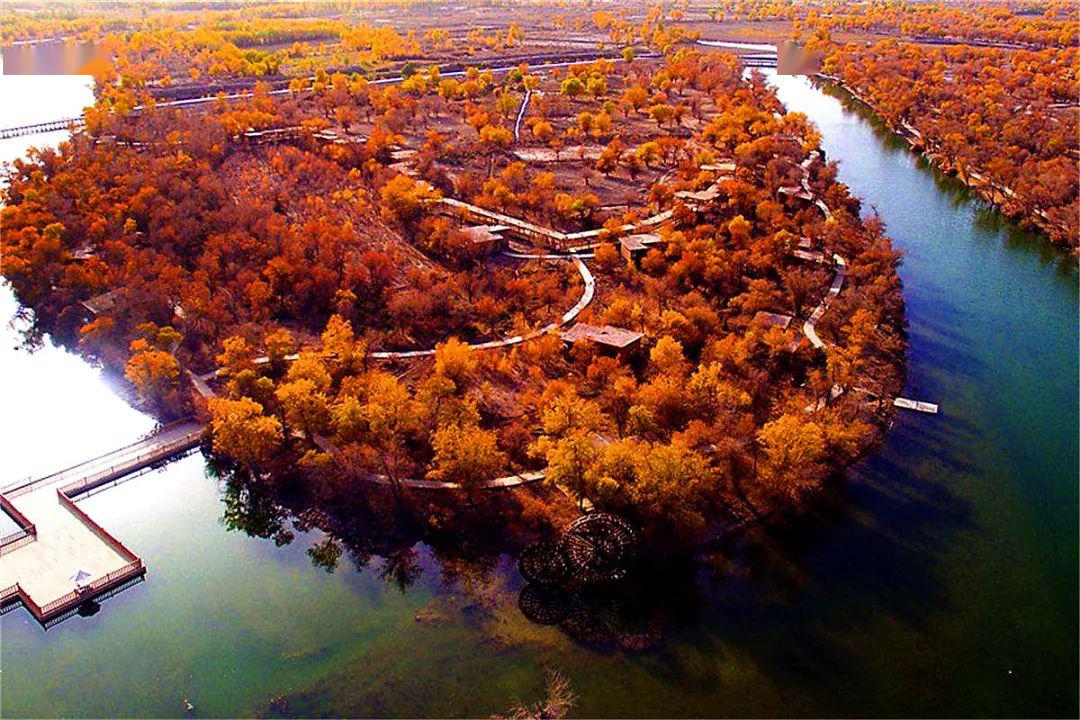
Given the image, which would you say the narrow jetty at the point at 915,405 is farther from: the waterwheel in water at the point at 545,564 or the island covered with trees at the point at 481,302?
the waterwheel in water at the point at 545,564

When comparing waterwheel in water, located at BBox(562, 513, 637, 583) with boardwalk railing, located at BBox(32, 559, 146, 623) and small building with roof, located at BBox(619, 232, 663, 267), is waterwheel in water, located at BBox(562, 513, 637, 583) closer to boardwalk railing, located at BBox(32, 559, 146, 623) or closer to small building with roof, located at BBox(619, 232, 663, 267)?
boardwalk railing, located at BBox(32, 559, 146, 623)

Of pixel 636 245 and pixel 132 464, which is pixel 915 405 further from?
pixel 132 464


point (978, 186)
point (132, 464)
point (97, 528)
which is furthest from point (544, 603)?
point (978, 186)

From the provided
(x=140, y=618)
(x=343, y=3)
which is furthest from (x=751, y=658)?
(x=343, y=3)

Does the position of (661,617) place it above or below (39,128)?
below

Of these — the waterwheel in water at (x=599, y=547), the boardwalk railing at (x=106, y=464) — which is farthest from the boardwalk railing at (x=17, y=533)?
the waterwheel in water at (x=599, y=547)
